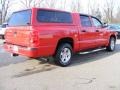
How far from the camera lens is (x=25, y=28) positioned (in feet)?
26.4

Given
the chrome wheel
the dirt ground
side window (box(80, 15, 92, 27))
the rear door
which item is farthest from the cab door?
the chrome wheel

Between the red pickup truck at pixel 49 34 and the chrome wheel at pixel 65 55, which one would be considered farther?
the chrome wheel at pixel 65 55

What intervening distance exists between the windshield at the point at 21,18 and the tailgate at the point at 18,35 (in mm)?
221

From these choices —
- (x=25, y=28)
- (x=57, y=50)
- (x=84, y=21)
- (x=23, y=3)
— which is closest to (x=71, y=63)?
(x=57, y=50)

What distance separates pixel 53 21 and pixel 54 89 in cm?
307

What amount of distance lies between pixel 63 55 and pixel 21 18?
1.85 meters

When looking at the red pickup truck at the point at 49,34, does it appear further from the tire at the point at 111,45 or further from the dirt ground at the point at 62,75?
the tire at the point at 111,45

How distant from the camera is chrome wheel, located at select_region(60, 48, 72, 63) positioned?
889 cm

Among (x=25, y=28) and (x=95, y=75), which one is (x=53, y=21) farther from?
(x=95, y=75)

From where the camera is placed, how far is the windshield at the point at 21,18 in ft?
27.1

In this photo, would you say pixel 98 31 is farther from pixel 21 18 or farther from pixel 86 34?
pixel 21 18

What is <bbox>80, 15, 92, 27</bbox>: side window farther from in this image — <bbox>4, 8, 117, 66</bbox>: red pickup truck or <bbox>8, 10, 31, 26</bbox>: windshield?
<bbox>8, 10, 31, 26</bbox>: windshield

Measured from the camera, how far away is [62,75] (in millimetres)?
7562


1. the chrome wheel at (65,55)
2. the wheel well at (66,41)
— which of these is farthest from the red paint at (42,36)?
the chrome wheel at (65,55)
